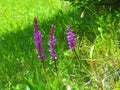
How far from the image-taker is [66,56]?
190 inches

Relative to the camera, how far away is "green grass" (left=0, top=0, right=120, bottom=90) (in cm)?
364

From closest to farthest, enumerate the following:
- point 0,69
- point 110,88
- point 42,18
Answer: point 110,88
point 0,69
point 42,18

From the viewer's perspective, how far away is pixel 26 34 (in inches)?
256

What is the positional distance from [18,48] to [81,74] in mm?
1608

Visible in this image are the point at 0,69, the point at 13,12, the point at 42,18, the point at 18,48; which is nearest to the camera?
the point at 0,69

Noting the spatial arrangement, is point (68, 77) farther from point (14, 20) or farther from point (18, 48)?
point (14, 20)

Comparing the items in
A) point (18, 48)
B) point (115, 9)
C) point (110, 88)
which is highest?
point (115, 9)

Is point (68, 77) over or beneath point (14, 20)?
beneath

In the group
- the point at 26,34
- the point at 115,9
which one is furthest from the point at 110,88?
the point at 26,34

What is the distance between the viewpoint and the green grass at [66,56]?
364 centimetres

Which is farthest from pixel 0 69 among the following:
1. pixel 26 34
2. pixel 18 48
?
pixel 26 34

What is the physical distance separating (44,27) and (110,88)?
3.25 metres

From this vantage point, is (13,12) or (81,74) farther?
(13,12)

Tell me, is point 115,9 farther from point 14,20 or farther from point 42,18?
point 14,20
